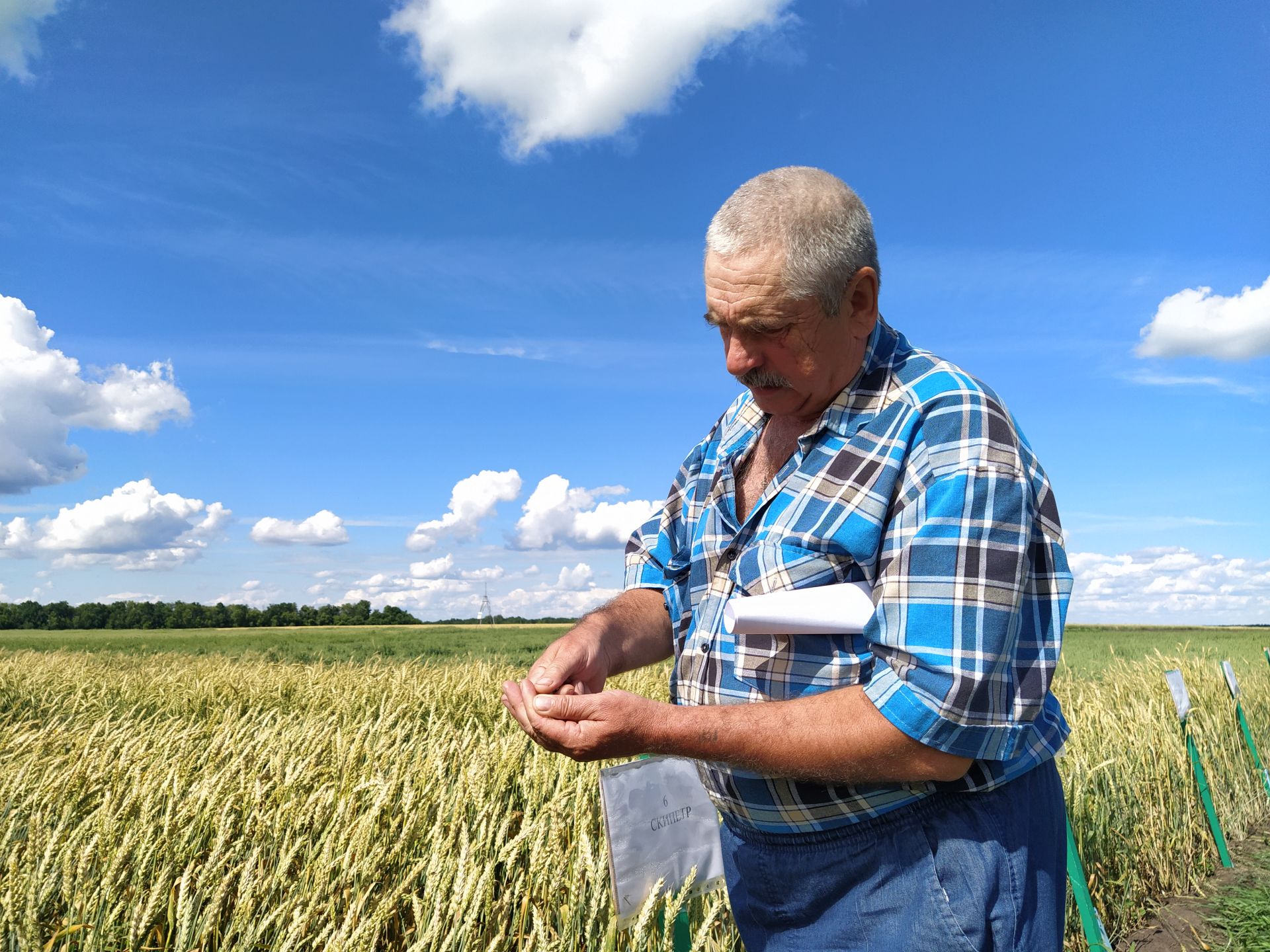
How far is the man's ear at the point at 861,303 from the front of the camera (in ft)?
4.31

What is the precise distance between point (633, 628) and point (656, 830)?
0.39 metres

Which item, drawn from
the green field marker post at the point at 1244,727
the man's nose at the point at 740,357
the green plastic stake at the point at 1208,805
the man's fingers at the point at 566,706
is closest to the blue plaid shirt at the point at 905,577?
the man's nose at the point at 740,357

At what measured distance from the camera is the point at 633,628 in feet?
5.58

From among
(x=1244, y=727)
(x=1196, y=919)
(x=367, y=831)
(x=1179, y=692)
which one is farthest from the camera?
(x=1244, y=727)

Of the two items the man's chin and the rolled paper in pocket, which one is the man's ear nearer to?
the man's chin

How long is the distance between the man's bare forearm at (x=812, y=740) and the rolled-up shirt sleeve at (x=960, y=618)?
3 cm

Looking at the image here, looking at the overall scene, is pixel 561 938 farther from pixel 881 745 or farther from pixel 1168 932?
pixel 1168 932

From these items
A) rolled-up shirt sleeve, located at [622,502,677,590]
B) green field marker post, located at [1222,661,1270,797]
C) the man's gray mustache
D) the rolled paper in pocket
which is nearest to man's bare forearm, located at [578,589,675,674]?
rolled-up shirt sleeve, located at [622,502,677,590]

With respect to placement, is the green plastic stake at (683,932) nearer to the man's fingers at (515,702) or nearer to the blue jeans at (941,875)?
the blue jeans at (941,875)

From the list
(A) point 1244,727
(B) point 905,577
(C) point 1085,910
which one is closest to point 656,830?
(B) point 905,577

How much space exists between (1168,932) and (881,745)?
382cm

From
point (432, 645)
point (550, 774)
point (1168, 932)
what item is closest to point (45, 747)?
point (550, 774)

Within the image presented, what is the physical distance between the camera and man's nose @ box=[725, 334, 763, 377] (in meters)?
1.38

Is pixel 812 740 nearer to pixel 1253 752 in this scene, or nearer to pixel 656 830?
pixel 656 830
